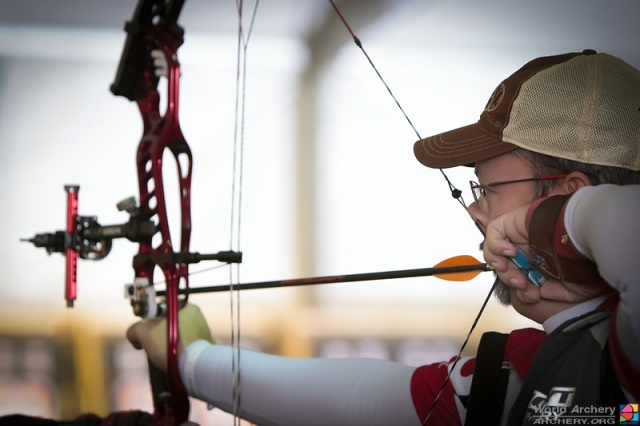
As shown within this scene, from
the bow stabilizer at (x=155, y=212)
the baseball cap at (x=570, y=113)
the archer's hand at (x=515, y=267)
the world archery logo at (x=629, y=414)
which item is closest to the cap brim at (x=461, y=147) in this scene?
the baseball cap at (x=570, y=113)

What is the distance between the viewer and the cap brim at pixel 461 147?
3.63 feet

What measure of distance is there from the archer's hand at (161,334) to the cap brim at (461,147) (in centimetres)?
70

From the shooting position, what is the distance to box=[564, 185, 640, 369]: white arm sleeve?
2.44ft

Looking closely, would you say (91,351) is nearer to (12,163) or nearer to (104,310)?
(104,310)

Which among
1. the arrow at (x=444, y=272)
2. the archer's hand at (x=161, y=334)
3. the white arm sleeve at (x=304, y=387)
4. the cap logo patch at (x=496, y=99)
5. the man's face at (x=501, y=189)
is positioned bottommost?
the white arm sleeve at (x=304, y=387)

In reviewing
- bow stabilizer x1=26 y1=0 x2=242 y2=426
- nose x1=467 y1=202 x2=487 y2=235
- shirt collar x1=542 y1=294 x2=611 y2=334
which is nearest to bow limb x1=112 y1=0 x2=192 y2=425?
bow stabilizer x1=26 y1=0 x2=242 y2=426

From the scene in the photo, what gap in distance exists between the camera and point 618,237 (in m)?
0.75

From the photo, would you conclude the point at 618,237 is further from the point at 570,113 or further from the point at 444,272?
the point at 444,272

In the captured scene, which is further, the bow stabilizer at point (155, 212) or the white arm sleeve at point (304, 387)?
the bow stabilizer at point (155, 212)

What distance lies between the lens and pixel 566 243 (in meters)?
0.87

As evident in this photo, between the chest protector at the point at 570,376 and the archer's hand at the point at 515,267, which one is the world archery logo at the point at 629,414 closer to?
the chest protector at the point at 570,376

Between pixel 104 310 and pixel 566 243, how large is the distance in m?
2.42

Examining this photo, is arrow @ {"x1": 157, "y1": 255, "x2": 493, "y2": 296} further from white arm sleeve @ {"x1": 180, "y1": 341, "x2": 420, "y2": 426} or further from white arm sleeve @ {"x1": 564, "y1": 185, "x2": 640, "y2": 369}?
white arm sleeve @ {"x1": 564, "y1": 185, "x2": 640, "y2": 369}

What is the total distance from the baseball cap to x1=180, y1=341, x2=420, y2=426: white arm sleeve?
427mm
